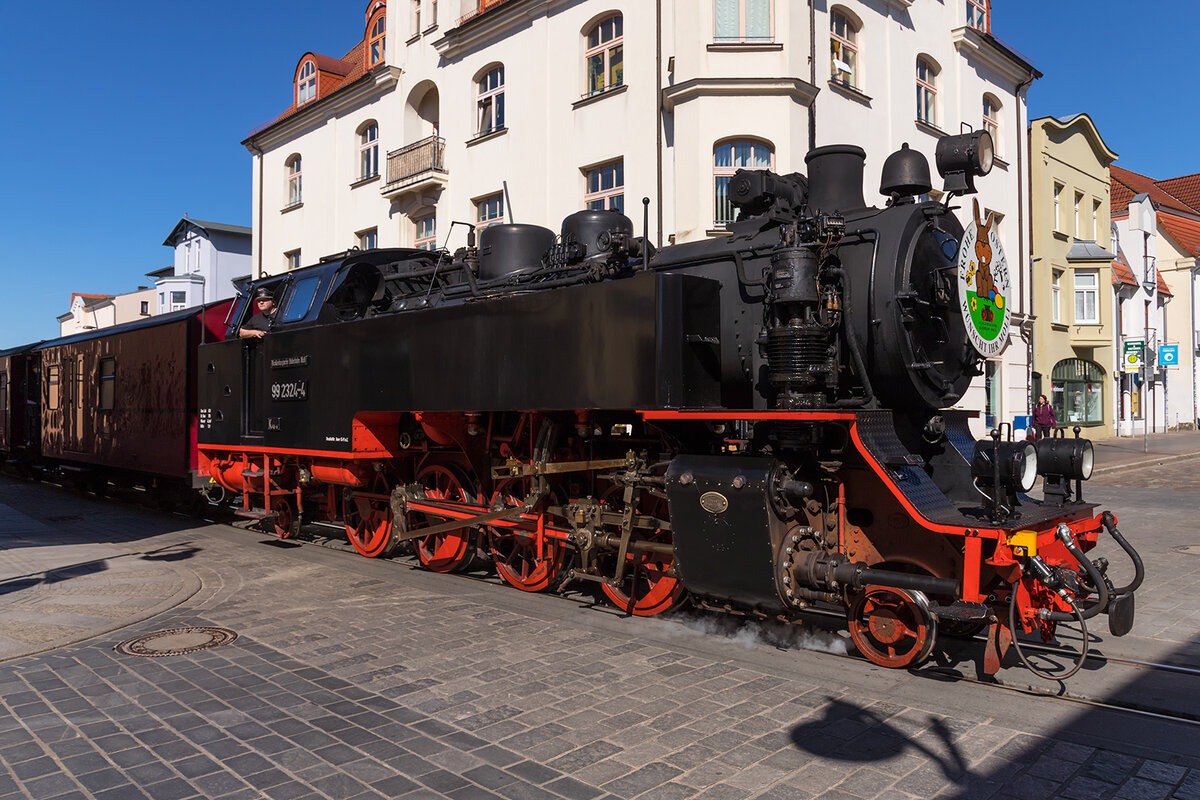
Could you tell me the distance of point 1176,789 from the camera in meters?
A: 3.38

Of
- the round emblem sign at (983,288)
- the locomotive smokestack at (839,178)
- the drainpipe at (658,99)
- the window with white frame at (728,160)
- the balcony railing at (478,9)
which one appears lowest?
the round emblem sign at (983,288)

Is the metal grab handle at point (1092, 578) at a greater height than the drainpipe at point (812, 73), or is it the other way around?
the drainpipe at point (812, 73)

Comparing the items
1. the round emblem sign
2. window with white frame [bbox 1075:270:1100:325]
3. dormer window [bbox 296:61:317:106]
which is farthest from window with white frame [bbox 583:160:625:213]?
window with white frame [bbox 1075:270:1100:325]

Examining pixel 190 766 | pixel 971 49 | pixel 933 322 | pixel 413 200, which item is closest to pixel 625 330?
pixel 933 322

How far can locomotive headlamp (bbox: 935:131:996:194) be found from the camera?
577 cm

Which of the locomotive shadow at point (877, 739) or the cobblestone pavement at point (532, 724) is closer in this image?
the cobblestone pavement at point (532, 724)

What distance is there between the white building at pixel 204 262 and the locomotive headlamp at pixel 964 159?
133 ft

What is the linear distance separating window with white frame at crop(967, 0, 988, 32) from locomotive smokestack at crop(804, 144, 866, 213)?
1742 cm

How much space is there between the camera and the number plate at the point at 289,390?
8812mm

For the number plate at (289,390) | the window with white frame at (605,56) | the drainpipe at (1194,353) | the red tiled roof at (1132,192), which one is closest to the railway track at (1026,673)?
the number plate at (289,390)

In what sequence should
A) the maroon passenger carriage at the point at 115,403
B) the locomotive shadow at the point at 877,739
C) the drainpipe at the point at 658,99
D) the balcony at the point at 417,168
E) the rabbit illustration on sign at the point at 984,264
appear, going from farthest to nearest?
1. the balcony at the point at 417,168
2. the drainpipe at the point at 658,99
3. the maroon passenger carriage at the point at 115,403
4. the rabbit illustration on sign at the point at 984,264
5. the locomotive shadow at the point at 877,739

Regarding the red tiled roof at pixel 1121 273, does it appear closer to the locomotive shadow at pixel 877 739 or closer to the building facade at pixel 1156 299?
the building facade at pixel 1156 299

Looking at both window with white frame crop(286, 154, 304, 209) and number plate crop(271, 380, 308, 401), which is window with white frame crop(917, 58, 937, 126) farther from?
window with white frame crop(286, 154, 304, 209)

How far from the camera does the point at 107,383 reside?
1423 centimetres
